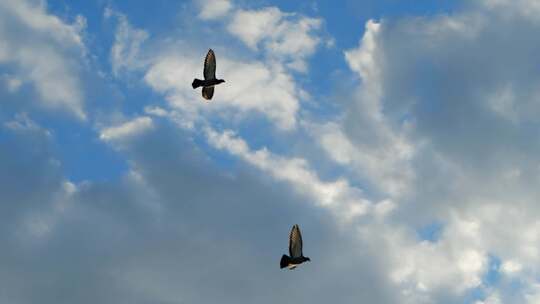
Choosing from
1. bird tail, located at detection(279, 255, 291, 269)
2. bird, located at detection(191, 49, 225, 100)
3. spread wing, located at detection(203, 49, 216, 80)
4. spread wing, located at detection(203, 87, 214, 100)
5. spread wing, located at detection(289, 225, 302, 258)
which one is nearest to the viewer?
bird tail, located at detection(279, 255, 291, 269)

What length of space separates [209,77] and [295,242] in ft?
78.4

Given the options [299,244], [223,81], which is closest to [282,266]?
[299,244]

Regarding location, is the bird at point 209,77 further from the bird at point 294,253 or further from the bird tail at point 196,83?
the bird at point 294,253

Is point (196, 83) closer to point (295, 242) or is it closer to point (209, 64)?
point (209, 64)

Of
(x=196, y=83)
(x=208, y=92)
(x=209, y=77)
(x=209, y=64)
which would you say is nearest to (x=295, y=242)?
(x=208, y=92)

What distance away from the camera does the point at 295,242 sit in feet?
329

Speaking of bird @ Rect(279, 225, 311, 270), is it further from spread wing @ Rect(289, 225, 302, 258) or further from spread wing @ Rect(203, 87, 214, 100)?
spread wing @ Rect(203, 87, 214, 100)

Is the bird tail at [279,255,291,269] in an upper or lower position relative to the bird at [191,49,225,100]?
lower

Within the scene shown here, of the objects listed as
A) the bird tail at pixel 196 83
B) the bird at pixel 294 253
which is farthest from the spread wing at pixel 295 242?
the bird tail at pixel 196 83

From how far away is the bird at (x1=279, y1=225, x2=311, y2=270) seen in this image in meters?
99.7

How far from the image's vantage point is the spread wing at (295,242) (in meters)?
100

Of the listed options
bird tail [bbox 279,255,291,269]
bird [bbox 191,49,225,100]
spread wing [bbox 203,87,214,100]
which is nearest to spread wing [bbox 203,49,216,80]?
bird [bbox 191,49,225,100]

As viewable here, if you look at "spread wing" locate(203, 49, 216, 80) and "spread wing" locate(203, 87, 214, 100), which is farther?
"spread wing" locate(203, 87, 214, 100)

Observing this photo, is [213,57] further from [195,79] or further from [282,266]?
[282,266]
